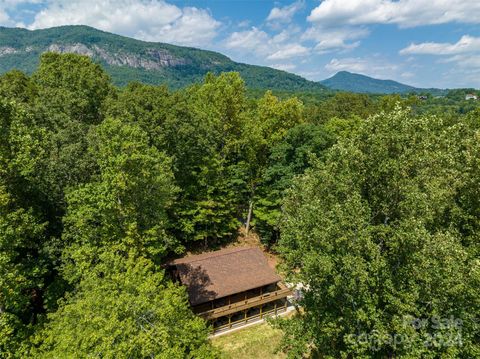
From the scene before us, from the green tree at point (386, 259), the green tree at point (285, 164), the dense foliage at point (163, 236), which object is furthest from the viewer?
the green tree at point (285, 164)

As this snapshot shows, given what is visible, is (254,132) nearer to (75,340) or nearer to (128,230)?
(128,230)

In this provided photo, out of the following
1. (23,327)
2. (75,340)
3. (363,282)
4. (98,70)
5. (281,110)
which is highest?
(98,70)

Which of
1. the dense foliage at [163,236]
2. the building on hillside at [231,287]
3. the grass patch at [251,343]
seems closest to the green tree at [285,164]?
the building on hillside at [231,287]

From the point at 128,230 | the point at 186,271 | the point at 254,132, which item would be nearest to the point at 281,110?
the point at 254,132

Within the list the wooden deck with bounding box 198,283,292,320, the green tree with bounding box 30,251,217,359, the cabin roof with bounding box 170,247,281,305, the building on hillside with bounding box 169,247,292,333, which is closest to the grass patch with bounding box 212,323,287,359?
the building on hillside with bounding box 169,247,292,333

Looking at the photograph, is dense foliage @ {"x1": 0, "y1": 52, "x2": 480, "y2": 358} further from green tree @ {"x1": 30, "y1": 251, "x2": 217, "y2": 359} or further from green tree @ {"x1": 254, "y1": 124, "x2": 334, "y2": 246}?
green tree @ {"x1": 254, "y1": 124, "x2": 334, "y2": 246}

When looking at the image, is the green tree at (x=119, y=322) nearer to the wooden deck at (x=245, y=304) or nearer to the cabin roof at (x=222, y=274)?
the wooden deck at (x=245, y=304)
